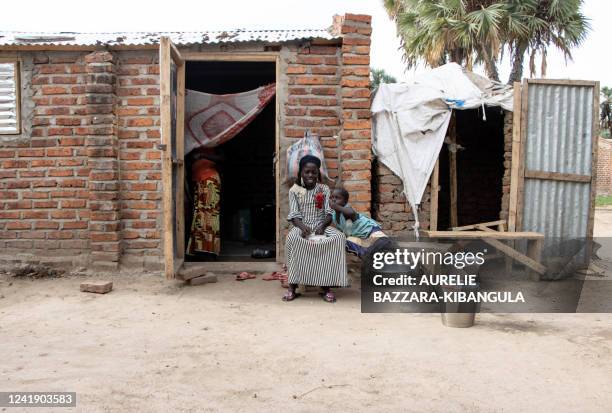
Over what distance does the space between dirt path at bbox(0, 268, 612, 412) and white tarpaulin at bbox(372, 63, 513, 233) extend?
5.67 feet

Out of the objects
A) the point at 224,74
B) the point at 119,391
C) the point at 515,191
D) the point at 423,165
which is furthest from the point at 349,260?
the point at 224,74

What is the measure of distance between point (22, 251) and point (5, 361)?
8.79ft

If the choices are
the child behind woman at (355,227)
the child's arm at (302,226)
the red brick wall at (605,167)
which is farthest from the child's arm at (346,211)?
the red brick wall at (605,167)

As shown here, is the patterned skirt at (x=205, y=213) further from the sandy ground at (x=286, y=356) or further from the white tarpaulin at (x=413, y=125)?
the white tarpaulin at (x=413, y=125)

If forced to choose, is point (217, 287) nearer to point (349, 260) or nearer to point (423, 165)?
point (349, 260)

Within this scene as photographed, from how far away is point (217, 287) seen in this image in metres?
4.91

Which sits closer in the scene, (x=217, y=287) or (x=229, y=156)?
(x=217, y=287)

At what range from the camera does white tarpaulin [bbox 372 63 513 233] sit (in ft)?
18.0

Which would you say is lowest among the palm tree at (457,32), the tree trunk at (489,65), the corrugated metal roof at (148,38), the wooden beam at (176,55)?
the wooden beam at (176,55)

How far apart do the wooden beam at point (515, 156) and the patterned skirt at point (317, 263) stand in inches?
92.4

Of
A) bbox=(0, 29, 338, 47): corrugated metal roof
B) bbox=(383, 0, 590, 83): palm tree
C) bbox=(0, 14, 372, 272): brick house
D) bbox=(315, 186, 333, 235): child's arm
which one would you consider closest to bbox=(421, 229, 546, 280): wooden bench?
bbox=(0, 14, 372, 272): brick house

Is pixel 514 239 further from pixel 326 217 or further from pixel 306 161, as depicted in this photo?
pixel 306 161

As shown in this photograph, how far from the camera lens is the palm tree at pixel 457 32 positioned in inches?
439

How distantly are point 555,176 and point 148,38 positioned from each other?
4.64m
